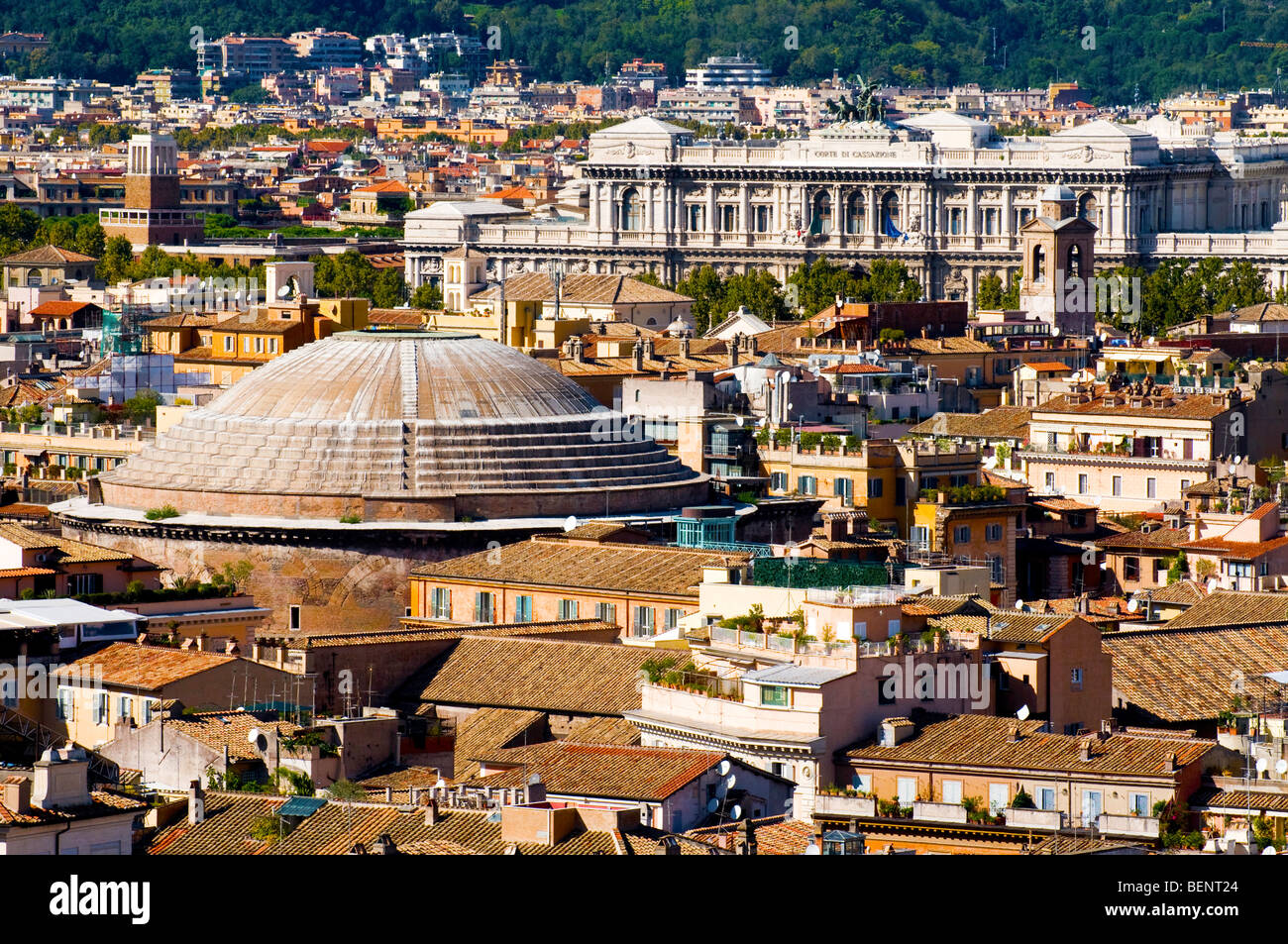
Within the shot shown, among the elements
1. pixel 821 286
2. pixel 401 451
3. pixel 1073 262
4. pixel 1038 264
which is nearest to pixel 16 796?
pixel 401 451

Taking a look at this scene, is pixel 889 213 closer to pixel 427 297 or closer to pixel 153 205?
pixel 153 205

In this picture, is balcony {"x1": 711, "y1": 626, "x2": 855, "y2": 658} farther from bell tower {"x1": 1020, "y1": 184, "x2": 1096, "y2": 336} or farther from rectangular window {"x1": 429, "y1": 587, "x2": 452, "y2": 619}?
bell tower {"x1": 1020, "y1": 184, "x2": 1096, "y2": 336}

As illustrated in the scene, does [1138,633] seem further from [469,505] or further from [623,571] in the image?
[469,505]

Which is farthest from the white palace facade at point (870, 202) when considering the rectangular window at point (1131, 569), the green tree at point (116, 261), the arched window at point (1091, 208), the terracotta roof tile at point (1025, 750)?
the terracotta roof tile at point (1025, 750)

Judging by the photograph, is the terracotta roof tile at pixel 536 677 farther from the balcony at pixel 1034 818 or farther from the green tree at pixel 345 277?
the green tree at pixel 345 277

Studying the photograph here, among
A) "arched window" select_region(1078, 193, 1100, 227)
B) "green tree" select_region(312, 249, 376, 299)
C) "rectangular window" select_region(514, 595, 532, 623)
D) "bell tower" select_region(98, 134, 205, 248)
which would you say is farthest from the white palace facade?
"rectangular window" select_region(514, 595, 532, 623)

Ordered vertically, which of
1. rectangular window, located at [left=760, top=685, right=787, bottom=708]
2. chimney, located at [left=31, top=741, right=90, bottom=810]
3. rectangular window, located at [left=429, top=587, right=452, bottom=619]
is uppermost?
chimney, located at [left=31, top=741, right=90, bottom=810]

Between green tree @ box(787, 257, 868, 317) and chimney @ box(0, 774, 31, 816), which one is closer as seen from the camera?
chimney @ box(0, 774, 31, 816)
